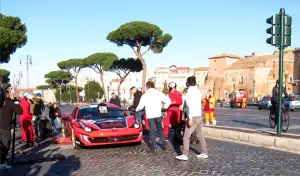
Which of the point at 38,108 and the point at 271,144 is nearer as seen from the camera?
the point at 271,144

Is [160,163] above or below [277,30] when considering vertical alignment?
below

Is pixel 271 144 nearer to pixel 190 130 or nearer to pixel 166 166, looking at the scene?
pixel 190 130

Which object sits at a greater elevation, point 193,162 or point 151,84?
point 151,84

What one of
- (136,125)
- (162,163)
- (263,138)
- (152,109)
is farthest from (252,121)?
(162,163)

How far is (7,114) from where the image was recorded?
689cm

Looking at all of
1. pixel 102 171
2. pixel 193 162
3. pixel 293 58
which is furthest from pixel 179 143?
pixel 293 58

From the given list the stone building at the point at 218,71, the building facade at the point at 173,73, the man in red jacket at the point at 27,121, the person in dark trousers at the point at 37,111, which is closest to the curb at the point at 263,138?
the man in red jacket at the point at 27,121

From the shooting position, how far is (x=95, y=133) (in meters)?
8.81

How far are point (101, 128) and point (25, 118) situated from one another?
2.66 metres

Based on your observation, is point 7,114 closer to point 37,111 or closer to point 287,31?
point 37,111

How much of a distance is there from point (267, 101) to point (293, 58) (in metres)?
37.6

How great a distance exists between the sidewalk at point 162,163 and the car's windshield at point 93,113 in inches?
43.3

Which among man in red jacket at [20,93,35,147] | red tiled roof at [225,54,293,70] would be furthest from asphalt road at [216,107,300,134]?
red tiled roof at [225,54,293,70]

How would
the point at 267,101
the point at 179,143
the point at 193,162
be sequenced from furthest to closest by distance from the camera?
1. the point at 267,101
2. the point at 179,143
3. the point at 193,162
